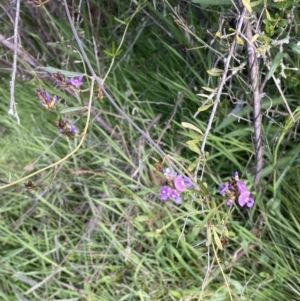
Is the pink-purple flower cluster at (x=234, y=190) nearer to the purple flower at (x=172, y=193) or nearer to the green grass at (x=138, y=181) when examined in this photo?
the purple flower at (x=172, y=193)

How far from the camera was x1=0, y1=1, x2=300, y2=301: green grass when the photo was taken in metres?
1.28

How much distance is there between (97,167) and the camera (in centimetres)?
151

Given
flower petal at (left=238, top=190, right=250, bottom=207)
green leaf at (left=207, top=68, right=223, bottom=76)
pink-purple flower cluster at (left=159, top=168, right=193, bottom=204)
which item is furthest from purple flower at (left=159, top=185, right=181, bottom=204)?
green leaf at (left=207, top=68, right=223, bottom=76)

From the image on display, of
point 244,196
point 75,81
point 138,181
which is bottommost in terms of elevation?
point 138,181

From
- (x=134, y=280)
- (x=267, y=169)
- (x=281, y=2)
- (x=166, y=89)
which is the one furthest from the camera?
(x=166, y=89)

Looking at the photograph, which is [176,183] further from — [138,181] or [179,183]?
[138,181]

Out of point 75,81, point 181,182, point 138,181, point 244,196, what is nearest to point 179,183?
point 181,182

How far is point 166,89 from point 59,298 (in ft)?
2.19

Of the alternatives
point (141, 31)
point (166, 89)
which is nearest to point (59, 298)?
point (166, 89)

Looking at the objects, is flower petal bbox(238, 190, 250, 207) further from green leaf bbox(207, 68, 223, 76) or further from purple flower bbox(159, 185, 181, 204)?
green leaf bbox(207, 68, 223, 76)

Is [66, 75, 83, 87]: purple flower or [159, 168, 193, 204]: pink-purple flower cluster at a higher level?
[66, 75, 83, 87]: purple flower

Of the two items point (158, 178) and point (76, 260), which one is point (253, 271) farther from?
point (76, 260)

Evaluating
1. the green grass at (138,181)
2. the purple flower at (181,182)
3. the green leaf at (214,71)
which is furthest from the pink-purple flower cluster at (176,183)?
the green grass at (138,181)

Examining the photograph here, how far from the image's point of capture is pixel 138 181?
55.2 inches
